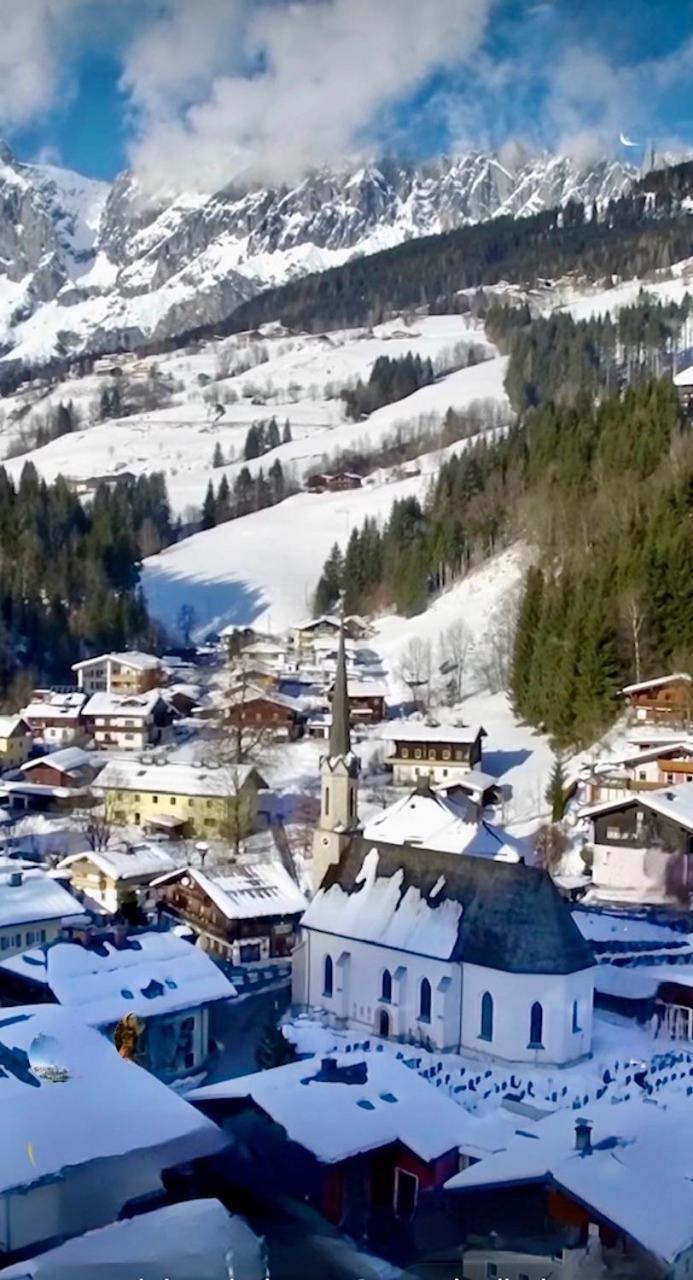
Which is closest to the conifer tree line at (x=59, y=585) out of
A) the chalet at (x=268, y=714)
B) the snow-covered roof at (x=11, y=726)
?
the snow-covered roof at (x=11, y=726)

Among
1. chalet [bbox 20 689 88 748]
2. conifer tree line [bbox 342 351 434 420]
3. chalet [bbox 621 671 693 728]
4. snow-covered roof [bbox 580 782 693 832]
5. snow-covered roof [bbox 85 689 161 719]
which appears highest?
conifer tree line [bbox 342 351 434 420]

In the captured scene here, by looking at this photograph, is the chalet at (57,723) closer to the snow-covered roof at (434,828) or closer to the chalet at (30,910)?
the snow-covered roof at (434,828)

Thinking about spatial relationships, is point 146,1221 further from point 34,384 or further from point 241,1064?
point 34,384

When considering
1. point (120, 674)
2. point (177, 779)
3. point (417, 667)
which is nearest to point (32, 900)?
point (177, 779)

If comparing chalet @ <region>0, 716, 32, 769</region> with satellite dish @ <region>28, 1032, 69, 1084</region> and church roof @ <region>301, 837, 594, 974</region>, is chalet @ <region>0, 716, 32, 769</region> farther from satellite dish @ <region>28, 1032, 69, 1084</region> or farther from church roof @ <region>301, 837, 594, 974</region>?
satellite dish @ <region>28, 1032, 69, 1084</region>

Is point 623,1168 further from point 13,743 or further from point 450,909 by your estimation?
point 13,743

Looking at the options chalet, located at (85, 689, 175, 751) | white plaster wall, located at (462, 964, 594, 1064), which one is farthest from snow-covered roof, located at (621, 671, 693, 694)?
white plaster wall, located at (462, 964, 594, 1064)
